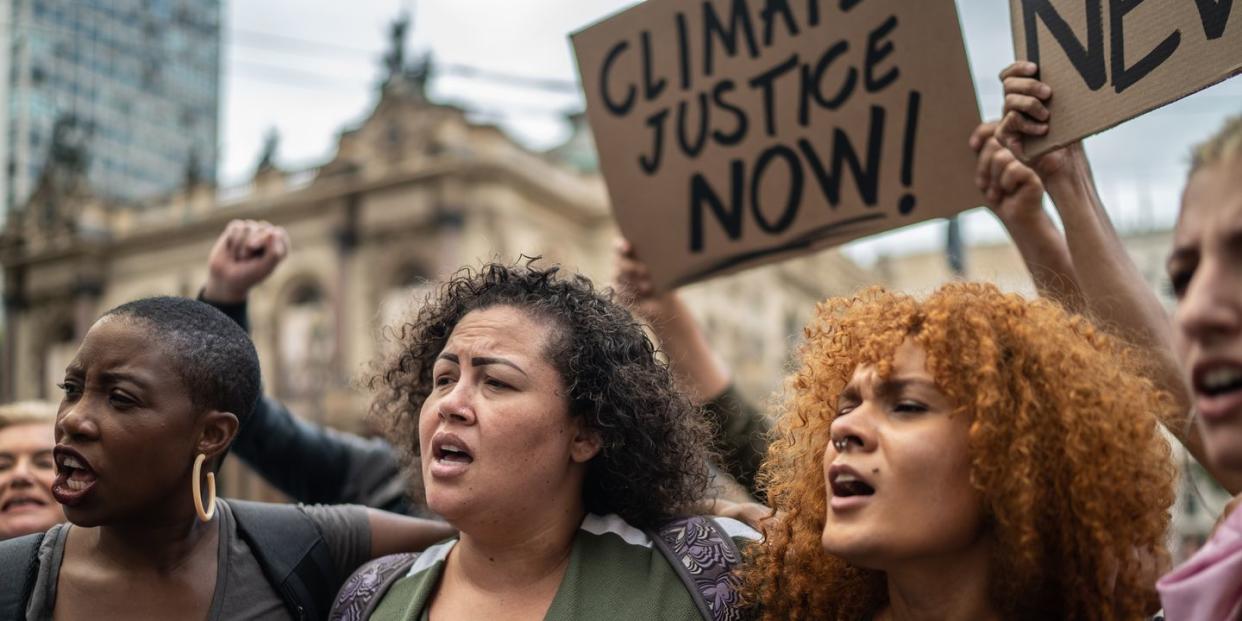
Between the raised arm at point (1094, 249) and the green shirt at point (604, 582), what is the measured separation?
93 cm

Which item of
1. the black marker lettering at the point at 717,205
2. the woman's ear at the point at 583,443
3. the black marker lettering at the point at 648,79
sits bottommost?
the woman's ear at the point at 583,443

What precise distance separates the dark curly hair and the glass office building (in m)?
10.8

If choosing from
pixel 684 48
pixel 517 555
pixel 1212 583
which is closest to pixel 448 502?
pixel 517 555

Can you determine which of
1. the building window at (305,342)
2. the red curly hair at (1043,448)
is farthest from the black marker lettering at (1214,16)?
the building window at (305,342)

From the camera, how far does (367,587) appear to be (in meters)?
2.63

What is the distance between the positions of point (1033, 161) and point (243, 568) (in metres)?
2.01

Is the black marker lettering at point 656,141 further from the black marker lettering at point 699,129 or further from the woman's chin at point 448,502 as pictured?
the woman's chin at point 448,502

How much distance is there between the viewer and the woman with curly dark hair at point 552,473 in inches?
95.8

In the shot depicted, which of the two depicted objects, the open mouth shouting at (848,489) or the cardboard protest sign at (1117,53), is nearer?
the open mouth shouting at (848,489)

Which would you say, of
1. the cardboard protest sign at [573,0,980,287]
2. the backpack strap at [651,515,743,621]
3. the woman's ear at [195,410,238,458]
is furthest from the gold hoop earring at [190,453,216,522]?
the cardboard protest sign at [573,0,980,287]

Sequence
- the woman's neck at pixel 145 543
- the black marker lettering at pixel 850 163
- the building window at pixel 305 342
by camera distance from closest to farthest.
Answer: the woman's neck at pixel 145 543
the black marker lettering at pixel 850 163
the building window at pixel 305 342

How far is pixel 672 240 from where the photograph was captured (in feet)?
11.9

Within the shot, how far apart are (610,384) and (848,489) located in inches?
29.5

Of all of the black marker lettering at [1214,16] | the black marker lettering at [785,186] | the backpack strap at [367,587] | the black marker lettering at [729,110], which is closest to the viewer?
the black marker lettering at [1214,16]
